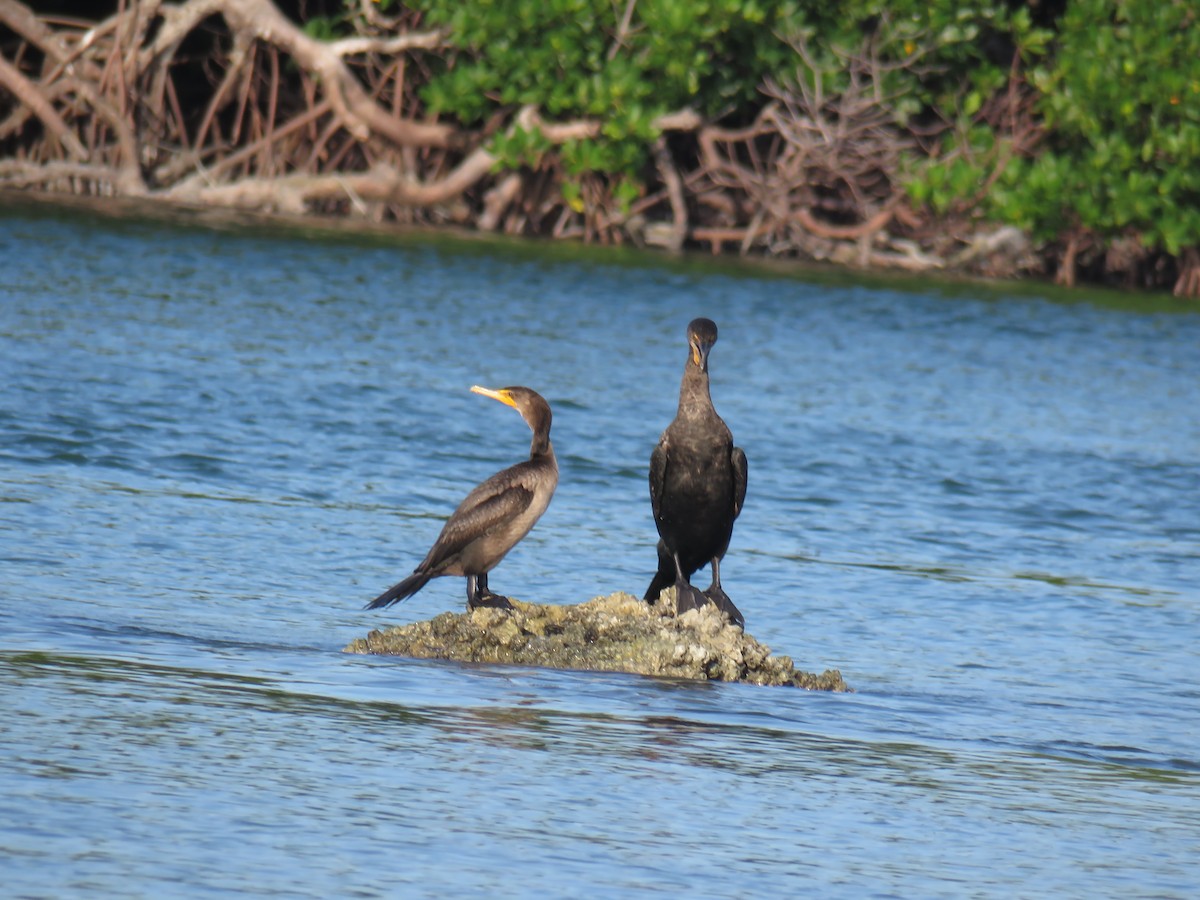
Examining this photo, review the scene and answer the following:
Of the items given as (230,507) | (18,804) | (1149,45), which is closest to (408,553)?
(230,507)

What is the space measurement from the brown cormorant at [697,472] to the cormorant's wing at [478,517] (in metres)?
0.46

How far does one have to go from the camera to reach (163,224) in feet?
69.8

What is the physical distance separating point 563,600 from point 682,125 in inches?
611

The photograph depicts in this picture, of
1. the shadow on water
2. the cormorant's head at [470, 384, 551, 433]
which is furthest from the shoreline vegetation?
the shadow on water

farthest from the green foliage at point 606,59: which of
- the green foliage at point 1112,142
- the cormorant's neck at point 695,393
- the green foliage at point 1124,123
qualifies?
the cormorant's neck at point 695,393

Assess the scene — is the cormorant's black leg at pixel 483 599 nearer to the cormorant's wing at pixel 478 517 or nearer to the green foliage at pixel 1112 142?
the cormorant's wing at pixel 478 517

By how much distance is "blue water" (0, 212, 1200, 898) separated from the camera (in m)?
4.88

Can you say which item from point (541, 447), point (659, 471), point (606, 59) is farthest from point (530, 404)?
point (606, 59)

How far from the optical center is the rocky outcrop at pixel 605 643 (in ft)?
21.7

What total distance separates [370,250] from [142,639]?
14656 millimetres

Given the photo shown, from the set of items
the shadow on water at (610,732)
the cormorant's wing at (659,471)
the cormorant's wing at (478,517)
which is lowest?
the shadow on water at (610,732)

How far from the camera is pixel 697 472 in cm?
682

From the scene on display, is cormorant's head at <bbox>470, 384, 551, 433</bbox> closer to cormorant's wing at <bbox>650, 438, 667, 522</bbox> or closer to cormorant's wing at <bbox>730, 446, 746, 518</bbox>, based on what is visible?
cormorant's wing at <bbox>650, 438, 667, 522</bbox>

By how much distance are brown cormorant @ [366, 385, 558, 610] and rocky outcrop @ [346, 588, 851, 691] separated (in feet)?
0.39
